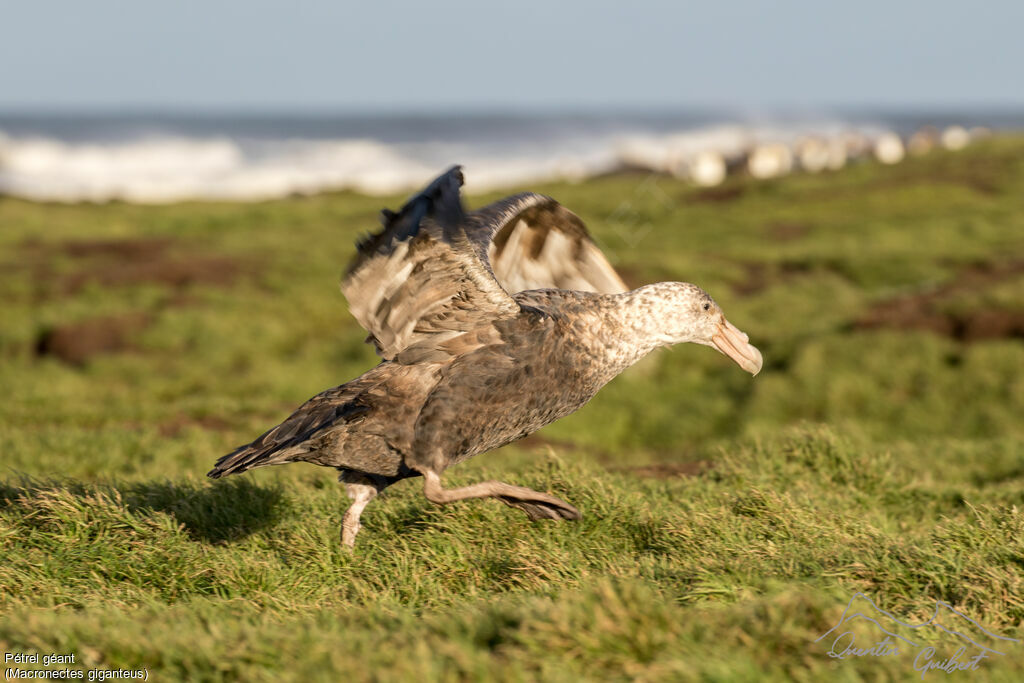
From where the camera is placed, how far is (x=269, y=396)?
1506 cm

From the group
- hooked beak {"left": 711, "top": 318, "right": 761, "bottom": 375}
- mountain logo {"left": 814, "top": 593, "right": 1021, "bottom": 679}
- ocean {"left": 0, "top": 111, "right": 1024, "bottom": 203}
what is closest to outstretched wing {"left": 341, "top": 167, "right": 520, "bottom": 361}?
hooked beak {"left": 711, "top": 318, "right": 761, "bottom": 375}

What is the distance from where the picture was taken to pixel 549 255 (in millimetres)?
6859

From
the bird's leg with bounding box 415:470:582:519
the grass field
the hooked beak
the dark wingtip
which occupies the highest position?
the dark wingtip

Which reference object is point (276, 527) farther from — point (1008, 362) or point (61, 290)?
point (61, 290)

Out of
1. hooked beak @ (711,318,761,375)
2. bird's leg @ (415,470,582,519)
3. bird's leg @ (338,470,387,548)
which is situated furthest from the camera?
hooked beak @ (711,318,761,375)

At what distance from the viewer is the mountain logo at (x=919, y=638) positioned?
3.68m

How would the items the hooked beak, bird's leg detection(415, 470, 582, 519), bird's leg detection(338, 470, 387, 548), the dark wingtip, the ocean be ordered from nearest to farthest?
1. the dark wingtip
2. bird's leg detection(415, 470, 582, 519)
3. bird's leg detection(338, 470, 387, 548)
4. the hooked beak
5. the ocean

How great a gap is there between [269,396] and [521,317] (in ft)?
34.1

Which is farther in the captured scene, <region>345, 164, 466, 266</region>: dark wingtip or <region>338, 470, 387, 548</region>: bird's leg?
<region>338, 470, 387, 548</region>: bird's leg

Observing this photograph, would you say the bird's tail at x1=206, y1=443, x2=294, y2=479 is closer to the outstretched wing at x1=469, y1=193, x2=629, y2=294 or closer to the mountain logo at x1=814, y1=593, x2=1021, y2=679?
the outstretched wing at x1=469, y1=193, x2=629, y2=294

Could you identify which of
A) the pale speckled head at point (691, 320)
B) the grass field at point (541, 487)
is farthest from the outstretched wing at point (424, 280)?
the grass field at point (541, 487)

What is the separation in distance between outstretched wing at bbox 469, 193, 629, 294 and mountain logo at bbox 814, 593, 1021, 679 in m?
3.03

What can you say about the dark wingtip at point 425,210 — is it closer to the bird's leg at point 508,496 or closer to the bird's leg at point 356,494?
the bird's leg at point 508,496

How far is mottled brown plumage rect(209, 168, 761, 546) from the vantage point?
5.16m
